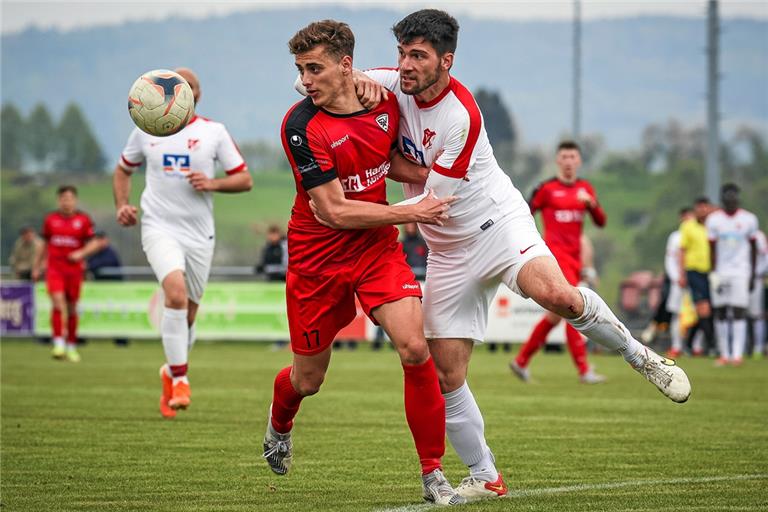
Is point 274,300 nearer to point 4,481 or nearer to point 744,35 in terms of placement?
point 4,481

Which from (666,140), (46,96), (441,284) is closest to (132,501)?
(441,284)

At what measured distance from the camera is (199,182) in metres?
10.5

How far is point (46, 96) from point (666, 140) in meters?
69.1

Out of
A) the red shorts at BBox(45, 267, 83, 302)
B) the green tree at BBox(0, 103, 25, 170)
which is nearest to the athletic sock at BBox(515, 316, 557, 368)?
the red shorts at BBox(45, 267, 83, 302)

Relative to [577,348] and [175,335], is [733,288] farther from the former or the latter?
[175,335]

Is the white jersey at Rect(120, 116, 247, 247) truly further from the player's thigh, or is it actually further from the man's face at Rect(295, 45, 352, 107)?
the man's face at Rect(295, 45, 352, 107)

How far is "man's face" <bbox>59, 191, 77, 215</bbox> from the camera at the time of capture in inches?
773

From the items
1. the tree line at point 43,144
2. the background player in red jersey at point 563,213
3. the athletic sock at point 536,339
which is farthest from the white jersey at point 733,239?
the tree line at point 43,144

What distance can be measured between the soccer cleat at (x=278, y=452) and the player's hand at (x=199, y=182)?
12.4ft

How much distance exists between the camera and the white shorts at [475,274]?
21.9ft

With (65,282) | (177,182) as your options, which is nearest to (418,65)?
(177,182)

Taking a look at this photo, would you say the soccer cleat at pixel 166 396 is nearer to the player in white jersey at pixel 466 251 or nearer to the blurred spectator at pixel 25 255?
the player in white jersey at pixel 466 251

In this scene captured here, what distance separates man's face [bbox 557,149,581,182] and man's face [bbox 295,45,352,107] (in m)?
7.83

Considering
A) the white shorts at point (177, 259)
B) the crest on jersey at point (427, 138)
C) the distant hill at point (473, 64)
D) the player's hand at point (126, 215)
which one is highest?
the distant hill at point (473, 64)
